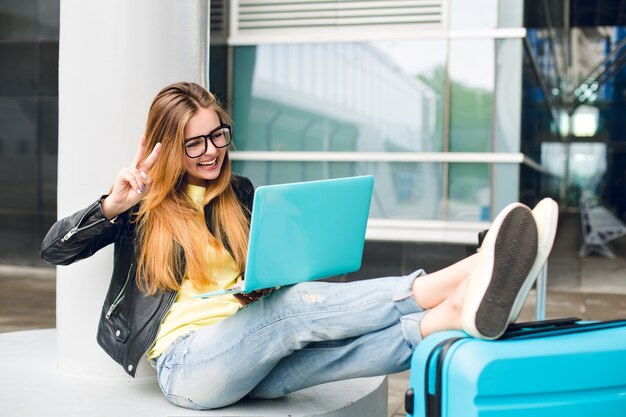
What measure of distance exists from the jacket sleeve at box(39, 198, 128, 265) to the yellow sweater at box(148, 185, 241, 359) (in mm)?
317

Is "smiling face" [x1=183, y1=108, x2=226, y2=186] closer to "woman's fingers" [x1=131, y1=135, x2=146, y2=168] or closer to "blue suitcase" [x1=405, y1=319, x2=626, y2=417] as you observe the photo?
"woman's fingers" [x1=131, y1=135, x2=146, y2=168]

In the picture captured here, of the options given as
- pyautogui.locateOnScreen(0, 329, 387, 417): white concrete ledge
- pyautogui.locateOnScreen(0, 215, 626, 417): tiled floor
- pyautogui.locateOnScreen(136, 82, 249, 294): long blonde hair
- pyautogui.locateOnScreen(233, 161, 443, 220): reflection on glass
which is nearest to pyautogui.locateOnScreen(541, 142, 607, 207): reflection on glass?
pyautogui.locateOnScreen(0, 215, 626, 417): tiled floor

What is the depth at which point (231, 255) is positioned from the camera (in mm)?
2883

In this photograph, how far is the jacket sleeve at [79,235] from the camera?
270cm

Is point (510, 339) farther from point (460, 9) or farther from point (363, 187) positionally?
point (460, 9)

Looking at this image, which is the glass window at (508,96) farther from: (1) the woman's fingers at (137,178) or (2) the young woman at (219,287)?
(1) the woman's fingers at (137,178)

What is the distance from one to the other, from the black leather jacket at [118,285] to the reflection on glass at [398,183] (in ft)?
20.0

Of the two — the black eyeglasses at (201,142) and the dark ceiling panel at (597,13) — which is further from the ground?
the dark ceiling panel at (597,13)

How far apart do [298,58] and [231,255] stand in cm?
665

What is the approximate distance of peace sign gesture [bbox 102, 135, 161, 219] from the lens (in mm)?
2604

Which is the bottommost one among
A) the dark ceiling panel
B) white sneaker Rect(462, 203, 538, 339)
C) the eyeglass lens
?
white sneaker Rect(462, 203, 538, 339)

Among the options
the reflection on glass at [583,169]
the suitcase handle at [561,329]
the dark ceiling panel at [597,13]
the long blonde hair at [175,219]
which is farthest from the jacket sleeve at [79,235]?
the reflection on glass at [583,169]

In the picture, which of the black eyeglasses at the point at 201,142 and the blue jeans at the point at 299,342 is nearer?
the blue jeans at the point at 299,342

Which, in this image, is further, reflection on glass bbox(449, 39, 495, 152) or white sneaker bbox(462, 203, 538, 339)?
reflection on glass bbox(449, 39, 495, 152)
